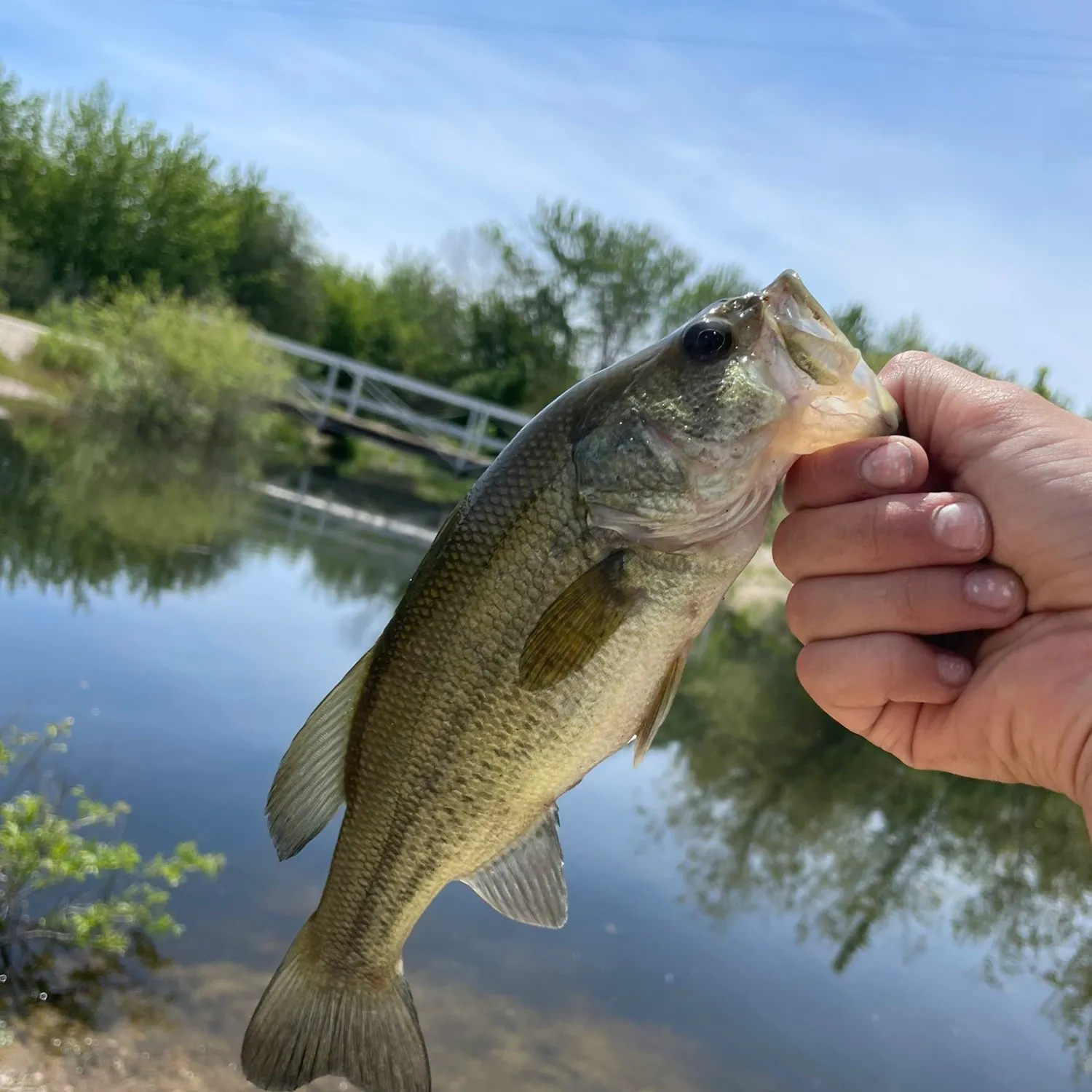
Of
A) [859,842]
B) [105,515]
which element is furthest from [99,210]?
[859,842]

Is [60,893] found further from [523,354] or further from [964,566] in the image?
[523,354]

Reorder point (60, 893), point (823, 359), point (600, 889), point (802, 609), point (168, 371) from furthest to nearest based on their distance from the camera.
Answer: point (168, 371) < point (600, 889) < point (60, 893) < point (802, 609) < point (823, 359)

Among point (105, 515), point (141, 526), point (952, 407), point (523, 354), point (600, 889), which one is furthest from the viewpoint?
point (523, 354)

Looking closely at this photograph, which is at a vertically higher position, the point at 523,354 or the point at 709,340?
the point at 523,354

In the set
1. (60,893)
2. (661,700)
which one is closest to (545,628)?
(661,700)

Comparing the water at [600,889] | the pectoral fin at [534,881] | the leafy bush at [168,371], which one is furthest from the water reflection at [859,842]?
the leafy bush at [168,371]

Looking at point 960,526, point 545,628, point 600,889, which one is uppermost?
point 960,526

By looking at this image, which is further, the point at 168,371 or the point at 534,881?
the point at 168,371
